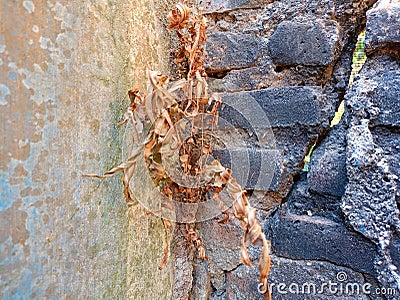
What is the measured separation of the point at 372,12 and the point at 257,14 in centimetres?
24

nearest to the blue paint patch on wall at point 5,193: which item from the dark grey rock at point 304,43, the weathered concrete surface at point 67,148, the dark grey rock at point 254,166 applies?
the weathered concrete surface at point 67,148

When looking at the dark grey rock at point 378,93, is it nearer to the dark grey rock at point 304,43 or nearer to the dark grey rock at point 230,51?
the dark grey rock at point 304,43

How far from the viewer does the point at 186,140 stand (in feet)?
2.15

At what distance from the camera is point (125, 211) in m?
0.58

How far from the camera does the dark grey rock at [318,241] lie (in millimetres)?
599

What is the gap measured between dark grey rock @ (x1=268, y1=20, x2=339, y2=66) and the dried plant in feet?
0.54

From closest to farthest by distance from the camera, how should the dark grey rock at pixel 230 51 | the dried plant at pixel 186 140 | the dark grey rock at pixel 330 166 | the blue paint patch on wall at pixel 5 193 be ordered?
1. the blue paint patch on wall at pixel 5 193
2. the dried plant at pixel 186 140
3. the dark grey rock at pixel 330 166
4. the dark grey rock at pixel 230 51

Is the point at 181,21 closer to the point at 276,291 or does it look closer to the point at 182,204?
the point at 182,204

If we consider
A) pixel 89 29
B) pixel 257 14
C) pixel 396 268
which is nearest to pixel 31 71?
pixel 89 29

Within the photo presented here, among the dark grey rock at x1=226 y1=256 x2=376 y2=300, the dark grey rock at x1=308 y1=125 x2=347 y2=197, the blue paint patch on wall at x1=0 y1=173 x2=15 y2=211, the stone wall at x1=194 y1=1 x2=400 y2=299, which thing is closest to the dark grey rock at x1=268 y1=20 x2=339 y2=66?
the stone wall at x1=194 y1=1 x2=400 y2=299

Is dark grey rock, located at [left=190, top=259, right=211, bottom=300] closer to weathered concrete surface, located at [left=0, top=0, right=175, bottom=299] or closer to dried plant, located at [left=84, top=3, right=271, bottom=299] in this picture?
dried plant, located at [left=84, top=3, right=271, bottom=299]

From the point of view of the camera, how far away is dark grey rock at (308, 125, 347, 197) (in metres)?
0.63

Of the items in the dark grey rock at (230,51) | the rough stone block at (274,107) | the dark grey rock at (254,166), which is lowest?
the dark grey rock at (254,166)

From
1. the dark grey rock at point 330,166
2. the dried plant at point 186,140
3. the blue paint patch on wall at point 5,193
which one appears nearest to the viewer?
the blue paint patch on wall at point 5,193
